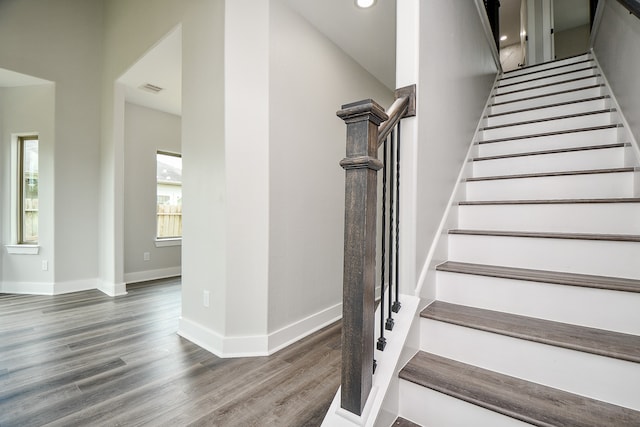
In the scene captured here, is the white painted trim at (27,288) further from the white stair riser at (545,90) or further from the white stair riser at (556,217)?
the white stair riser at (545,90)

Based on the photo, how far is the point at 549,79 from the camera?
3104 millimetres

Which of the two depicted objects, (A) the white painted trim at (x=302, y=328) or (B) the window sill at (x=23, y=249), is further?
(B) the window sill at (x=23, y=249)

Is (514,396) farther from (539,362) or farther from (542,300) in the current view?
(542,300)

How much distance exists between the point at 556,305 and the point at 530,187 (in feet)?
3.00

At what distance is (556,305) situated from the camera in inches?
49.6

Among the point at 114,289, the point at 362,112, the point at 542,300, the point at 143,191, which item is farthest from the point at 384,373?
the point at 143,191

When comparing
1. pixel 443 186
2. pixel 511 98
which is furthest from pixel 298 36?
pixel 511 98

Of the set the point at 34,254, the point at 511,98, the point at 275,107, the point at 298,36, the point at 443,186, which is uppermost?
the point at 298,36

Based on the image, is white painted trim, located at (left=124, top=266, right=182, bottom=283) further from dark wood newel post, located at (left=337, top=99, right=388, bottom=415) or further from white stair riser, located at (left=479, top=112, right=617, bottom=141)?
white stair riser, located at (left=479, top=112, right=617, bottom=141)

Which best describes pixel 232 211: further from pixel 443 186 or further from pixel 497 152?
pixel 497 152

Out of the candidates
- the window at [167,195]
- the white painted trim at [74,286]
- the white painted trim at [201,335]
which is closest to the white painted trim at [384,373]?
the white painted trim at [201,335]

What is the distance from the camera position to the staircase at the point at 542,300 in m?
1.00

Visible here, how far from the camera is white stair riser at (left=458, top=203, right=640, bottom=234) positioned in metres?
1.47

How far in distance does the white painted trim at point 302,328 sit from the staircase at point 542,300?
1.27 metres
